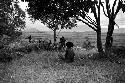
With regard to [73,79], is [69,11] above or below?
above

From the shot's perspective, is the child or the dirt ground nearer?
the dirt ground

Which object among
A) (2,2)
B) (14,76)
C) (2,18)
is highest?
(2,2)

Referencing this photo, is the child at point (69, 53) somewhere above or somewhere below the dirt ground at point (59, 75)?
above

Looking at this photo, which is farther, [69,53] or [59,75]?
[69,53]

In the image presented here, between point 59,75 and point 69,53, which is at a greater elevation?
point 69,53

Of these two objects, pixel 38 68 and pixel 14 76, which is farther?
pixel 38 68

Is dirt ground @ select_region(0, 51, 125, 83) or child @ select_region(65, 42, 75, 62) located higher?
child @ select_region(65, 42, 75, 62)

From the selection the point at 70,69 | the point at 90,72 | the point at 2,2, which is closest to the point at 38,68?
the point at 70,69

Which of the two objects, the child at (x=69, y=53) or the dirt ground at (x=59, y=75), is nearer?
the dirt ground at (x=59, y=75)

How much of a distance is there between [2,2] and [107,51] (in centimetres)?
1126

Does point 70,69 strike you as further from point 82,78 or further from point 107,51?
point 107,51

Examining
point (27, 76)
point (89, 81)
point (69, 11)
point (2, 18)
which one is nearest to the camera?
point (89, 81)

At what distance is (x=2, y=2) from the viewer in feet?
76.1

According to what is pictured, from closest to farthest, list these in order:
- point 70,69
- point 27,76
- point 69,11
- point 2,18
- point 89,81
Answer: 1. point 89,81
2. point 27,76
3. point 70,69
4. point 69,11
5. point 2,18
